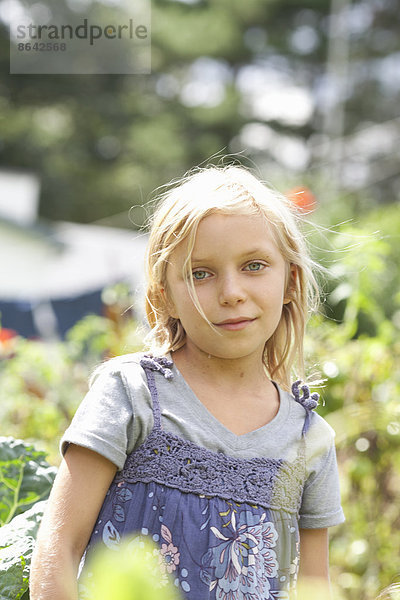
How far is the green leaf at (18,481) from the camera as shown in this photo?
1610mm

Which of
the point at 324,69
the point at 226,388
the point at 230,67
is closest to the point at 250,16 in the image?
the point at 230,67

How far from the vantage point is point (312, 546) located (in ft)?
4.52

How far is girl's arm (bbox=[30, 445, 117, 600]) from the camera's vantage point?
111cm

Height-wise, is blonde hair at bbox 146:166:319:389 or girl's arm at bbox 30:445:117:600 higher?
blonde hair at bbox 146:166:319:389

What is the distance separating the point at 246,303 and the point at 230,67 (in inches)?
830

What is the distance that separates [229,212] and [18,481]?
2.54 feet

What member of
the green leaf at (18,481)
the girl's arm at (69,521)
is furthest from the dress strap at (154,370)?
the green leaf at (18,481)

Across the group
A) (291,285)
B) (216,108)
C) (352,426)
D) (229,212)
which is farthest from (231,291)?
(216,108)

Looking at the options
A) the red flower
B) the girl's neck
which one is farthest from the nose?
the red flower

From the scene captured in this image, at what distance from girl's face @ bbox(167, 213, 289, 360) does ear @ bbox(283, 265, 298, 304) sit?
0.39ft

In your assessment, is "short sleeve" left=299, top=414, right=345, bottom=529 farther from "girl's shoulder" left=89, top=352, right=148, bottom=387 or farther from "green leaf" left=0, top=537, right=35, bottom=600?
"green leaf" left=0, top=537, right=35, bottom=600

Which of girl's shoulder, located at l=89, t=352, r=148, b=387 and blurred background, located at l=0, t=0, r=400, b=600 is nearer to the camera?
girl's shoulder, located at l=89, t=352, r=148, b=387

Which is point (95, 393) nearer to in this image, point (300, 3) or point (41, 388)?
point (41, 388)

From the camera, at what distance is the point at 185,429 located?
1.23m
